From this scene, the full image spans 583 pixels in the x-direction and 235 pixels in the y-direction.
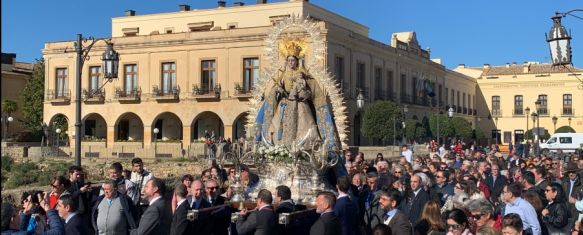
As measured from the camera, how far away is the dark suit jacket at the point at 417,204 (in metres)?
8.92

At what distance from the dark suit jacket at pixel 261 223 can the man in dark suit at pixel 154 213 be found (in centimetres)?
82

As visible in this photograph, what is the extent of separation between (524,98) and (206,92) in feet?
122

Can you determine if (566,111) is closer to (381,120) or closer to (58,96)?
(381,120)

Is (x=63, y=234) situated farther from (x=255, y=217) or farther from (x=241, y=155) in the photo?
(x=241, y=155)

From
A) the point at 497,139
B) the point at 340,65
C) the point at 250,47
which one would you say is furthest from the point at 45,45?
the point at 497,139

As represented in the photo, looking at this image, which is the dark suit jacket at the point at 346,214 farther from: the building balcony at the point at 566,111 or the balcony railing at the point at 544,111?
the building balcony at the point at 566,111

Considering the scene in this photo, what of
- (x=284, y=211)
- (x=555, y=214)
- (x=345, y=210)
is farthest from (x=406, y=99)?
(x=284, y=211)

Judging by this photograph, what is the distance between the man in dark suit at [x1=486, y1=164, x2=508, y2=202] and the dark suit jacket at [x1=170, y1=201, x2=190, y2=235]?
19.5 feet

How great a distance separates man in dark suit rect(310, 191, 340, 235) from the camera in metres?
7.07

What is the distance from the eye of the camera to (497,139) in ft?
220

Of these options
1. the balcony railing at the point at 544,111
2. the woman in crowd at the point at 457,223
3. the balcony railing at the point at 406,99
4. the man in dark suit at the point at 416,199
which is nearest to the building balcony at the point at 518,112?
the balcony railing at the point at 544,111

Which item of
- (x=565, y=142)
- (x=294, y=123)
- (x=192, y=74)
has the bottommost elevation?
(x=565, y=142)

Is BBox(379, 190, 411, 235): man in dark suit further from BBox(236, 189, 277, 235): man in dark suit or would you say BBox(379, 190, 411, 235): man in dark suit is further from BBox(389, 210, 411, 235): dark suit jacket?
BBox(236, 189, 277, 235): man in dark suit

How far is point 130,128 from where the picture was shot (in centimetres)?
4528
